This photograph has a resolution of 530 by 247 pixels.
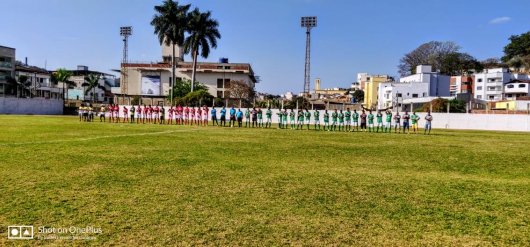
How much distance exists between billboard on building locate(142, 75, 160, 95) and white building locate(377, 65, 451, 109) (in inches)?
1618

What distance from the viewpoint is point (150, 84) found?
2921 inches

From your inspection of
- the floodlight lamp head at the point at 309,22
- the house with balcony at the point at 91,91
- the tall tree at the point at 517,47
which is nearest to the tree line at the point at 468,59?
the tall tree at the point at 517,47

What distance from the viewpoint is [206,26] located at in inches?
2083

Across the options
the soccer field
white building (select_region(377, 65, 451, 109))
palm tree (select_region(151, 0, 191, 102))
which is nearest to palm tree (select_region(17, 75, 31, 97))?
palm tree (select_region(151, 0, 191, 102))

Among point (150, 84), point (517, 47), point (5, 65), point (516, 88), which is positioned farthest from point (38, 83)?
point (517, 47)

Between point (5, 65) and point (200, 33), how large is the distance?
107 feet

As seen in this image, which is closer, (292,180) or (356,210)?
(356,210)

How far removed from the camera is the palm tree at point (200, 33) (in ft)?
171

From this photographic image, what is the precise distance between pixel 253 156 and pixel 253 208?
571 centimetres

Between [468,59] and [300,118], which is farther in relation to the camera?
[468,59]

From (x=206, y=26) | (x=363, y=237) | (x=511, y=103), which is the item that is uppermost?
(x=206, y=26)

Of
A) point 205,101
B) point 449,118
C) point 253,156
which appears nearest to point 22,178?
point 253,156

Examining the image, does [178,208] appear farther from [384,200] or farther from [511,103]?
[511,103]

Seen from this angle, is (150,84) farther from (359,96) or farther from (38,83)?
(359,96)
